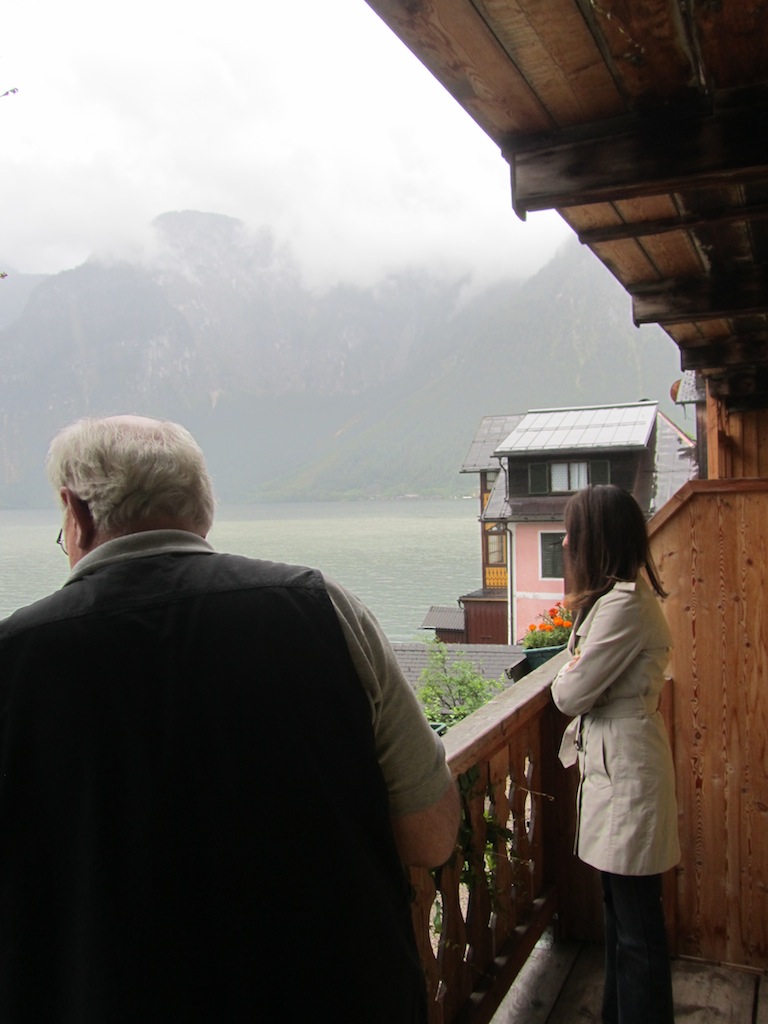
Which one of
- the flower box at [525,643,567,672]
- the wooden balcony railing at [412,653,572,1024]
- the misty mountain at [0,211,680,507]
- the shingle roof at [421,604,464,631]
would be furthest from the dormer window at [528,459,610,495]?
the wooden balcony railing at [412,653,572,1024]

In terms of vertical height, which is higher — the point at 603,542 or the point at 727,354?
the point at 727,354

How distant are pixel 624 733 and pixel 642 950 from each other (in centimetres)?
46

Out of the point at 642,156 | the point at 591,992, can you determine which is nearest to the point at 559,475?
the point at 591,992

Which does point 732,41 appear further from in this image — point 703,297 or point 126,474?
point 703,297

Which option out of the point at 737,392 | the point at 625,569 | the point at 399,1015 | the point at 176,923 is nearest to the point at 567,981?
the point at 625,569

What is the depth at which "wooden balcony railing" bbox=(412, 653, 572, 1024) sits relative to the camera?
1748mm

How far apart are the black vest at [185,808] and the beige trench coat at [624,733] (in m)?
0.96

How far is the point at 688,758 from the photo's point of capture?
2.41 meters

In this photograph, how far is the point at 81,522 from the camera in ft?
3.25

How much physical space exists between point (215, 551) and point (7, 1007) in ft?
1.63

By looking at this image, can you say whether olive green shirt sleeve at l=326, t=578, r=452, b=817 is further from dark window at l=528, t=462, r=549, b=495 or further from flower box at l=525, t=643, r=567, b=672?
dark window at l=528, t=462, r=549, b=495

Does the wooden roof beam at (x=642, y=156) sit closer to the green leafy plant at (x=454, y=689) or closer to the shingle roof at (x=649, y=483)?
the green leafy plant at (x=454, y=689)

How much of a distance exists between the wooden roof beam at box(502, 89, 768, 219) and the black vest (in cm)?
80

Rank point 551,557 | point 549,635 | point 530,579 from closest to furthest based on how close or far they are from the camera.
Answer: point 549,635
point 551,557
point 530,579
